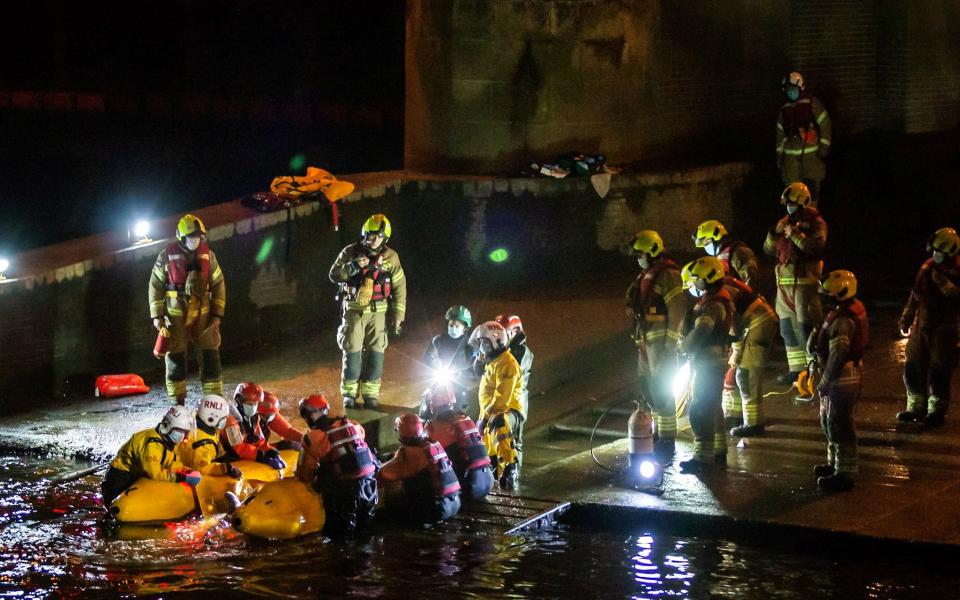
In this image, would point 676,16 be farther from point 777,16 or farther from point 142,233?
point 142,233

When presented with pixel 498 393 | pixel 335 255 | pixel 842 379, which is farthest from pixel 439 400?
pixel 335 255

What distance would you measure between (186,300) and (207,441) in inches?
103

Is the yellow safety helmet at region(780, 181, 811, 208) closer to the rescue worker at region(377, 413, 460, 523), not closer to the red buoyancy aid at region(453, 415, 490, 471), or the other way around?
the red buoyancy aid at region(453, 415, 490, 471)

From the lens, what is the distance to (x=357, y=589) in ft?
32.2

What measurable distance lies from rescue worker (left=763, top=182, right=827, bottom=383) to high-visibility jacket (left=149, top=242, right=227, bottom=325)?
5490 millimetres

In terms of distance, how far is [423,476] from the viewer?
11.2m

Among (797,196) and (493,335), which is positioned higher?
(797,196)

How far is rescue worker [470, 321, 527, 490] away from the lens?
1234 cm

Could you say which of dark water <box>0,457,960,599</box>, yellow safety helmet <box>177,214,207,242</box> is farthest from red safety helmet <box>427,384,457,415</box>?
yellow safety helmet <box>177,214,207,242</box>

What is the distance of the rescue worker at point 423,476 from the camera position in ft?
36.7

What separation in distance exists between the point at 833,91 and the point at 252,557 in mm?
13681

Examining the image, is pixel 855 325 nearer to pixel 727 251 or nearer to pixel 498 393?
pixel 727 251

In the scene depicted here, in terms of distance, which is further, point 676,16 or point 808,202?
point 676,16

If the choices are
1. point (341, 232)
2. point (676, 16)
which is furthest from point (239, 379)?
point (676, 16)
